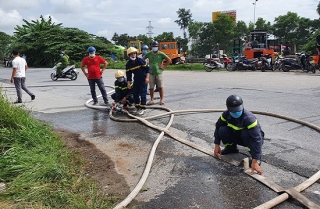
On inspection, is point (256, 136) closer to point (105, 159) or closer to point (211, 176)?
point (211, 176)

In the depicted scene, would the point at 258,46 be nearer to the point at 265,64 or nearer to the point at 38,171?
the point at 265,64

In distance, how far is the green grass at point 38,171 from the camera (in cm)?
315

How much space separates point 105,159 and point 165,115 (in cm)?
245

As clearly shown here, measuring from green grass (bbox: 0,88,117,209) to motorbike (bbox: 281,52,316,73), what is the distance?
1588cm

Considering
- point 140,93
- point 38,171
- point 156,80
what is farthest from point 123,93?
point 38,171

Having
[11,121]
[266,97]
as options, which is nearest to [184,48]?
[266,97]

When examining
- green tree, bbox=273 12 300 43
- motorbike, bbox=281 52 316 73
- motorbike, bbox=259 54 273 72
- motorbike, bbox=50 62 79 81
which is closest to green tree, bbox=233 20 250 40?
green tree, bbox=273 12 300 43

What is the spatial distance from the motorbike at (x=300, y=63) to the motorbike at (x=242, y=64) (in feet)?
6.26

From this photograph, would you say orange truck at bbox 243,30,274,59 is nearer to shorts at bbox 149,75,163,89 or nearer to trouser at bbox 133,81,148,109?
shorts at bbox 149,75,163,89

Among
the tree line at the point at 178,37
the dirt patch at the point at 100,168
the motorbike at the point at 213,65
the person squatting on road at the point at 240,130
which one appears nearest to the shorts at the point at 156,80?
the dirt patch at the point at 100,168

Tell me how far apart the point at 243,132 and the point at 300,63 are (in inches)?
645

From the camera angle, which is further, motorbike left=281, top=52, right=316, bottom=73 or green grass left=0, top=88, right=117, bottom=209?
motorbike left=281, top=52, right=316, bottom=73

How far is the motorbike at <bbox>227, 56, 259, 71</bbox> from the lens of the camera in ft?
67.4

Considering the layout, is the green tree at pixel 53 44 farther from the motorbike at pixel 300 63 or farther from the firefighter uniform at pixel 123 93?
the firefighter uniform at pixel 123 93
